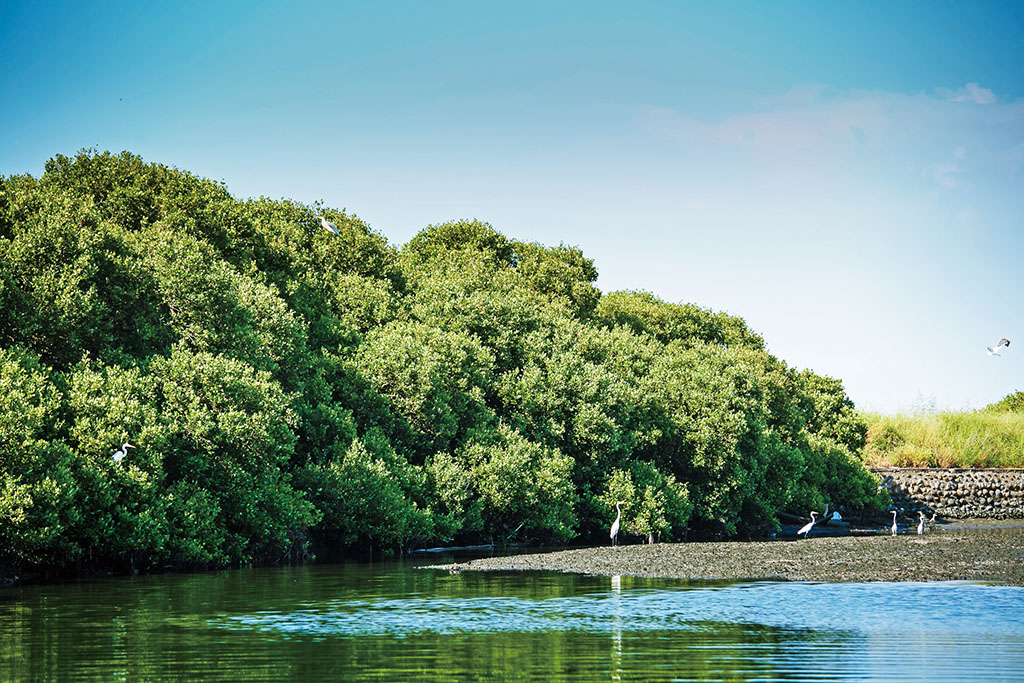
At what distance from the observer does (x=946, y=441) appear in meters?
94.5

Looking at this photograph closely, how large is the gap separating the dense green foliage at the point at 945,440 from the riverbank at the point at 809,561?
4184cm

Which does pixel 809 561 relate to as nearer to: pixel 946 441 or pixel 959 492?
pixel 959 492

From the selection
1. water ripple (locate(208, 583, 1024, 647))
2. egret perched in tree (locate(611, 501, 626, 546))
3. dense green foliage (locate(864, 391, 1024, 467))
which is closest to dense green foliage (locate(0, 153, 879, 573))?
egret perched in tree (locate(611, 501, 626, 546))

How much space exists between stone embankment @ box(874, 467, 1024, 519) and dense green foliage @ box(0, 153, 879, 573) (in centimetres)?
600

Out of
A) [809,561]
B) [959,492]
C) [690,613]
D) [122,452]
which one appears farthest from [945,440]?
[122,452]

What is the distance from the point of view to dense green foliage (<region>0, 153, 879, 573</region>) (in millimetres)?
35344

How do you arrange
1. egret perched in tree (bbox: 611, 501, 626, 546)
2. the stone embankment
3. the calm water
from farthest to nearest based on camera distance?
1. the stone embankment
2. egret perched in tree (bbox: 611, 501, 626, 546)
3. the calm water

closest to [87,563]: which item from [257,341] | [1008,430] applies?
[257,341]

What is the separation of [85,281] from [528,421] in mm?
28373

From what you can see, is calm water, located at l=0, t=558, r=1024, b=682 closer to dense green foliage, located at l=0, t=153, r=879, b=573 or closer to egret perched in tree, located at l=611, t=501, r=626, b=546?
dense green foliage, located at l=0, t=153, r=879, b=573

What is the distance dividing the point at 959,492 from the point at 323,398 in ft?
206

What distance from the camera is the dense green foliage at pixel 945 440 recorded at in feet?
307

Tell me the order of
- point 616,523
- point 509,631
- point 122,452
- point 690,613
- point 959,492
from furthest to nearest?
point 959,492 → point 616,523 → point 122,452 → point 690,613 → point 509,631

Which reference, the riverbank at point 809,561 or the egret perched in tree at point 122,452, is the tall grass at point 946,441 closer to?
the riverbank at point 809,561
